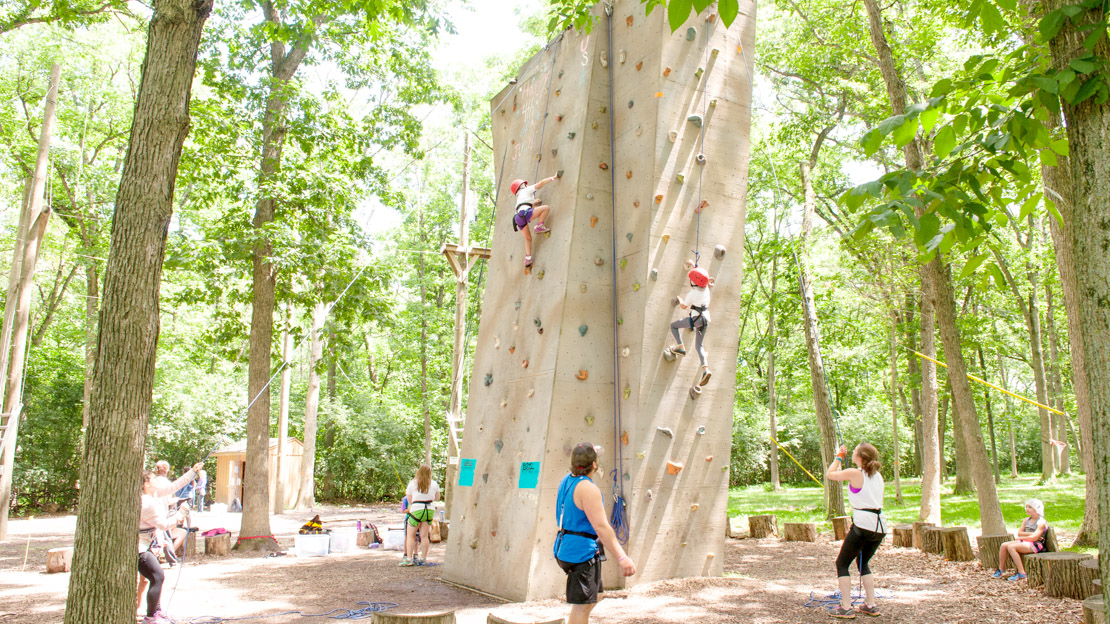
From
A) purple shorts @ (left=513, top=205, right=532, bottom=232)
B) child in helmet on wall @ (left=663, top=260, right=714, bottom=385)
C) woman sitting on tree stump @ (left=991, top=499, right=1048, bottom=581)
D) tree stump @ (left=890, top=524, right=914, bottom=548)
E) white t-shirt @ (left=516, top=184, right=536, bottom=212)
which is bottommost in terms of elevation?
tree stump @ (left=890, top=524, right=914, bottom=548)

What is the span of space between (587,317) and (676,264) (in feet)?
3.44

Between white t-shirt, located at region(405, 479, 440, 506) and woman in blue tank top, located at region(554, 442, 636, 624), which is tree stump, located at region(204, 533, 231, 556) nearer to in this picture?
white t-shirt, located at region(405, 479, 440, 506)

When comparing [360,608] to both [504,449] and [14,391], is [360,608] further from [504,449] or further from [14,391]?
[14,391]

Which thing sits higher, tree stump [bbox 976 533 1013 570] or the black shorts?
the black shorts

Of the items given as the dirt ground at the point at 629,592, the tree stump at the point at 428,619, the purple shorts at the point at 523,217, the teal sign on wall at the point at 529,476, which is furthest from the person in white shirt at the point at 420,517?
the tree stump at the point at 428,619

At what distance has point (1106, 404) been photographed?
3.05 meters

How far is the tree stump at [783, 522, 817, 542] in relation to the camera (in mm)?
10938

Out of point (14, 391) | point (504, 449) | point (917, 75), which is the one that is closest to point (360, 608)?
point (504, 449)

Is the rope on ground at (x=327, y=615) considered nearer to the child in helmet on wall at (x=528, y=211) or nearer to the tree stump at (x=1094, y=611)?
the child in helmet on wall at (x=528, y=211)

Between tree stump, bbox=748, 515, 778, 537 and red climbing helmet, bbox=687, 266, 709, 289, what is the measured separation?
6.28 meters

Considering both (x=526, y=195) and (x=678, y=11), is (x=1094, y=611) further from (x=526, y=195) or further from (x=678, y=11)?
(x=526, y=195)

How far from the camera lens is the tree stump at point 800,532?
35.9 ft

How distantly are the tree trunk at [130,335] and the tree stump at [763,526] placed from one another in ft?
32.4

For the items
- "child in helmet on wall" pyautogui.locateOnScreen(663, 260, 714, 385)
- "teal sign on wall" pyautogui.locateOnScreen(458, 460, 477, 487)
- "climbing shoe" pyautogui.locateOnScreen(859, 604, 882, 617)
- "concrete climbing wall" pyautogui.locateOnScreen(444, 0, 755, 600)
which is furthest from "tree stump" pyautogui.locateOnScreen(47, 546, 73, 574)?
"climbing shoe" pyautogui.locateOnScreen(859, 604, 882, 617)
